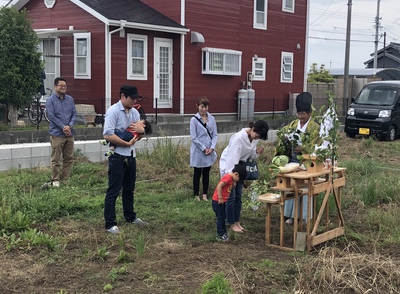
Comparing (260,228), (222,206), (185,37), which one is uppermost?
(185,37)

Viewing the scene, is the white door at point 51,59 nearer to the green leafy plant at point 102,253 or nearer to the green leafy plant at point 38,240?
the green leafy plant at point 38,240

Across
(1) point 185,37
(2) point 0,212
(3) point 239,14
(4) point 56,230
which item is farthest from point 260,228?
(3) point 239,14

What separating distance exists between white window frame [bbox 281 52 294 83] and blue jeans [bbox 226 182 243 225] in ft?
58.4

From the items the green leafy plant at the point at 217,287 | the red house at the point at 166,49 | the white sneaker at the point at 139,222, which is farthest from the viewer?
the red house at the point at 166,49

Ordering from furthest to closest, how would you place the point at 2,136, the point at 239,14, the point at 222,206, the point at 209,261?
the point at 239,14, the point at 2,136, the point at 222,206, the point at 209,261

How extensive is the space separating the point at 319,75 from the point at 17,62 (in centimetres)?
2807

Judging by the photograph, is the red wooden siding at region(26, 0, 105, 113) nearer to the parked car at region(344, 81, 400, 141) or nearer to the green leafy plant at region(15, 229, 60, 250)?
the parked car at region(344, 81, 400, 141)

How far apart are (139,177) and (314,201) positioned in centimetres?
418

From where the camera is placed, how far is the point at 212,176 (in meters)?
9.42

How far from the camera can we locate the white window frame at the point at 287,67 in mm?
23391

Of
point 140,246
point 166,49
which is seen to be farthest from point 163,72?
point 140,246

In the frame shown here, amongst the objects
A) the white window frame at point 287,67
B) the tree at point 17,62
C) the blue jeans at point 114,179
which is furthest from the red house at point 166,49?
the blue jeans at point 114,179

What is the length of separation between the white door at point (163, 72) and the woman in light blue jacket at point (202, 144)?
10.3 meters

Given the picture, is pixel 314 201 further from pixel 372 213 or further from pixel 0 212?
pixel 0 212
